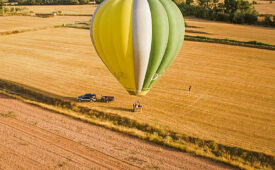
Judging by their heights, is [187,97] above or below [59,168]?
above

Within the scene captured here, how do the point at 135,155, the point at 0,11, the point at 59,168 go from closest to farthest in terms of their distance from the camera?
1. the point at 59,168
2. the point at 135,155
3. the point at 0,11

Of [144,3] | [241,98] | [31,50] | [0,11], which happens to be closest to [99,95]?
[144,3]

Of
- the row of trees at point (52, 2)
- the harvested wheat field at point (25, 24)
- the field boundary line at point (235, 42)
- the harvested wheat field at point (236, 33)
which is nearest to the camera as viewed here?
the field boundary line at point (235, 42)

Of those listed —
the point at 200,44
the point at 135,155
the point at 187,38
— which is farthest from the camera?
the point at 187,38

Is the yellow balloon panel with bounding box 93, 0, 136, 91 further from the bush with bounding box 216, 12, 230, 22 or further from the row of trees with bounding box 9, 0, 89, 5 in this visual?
the row of trees with bounding box 9, 0, 89, 5

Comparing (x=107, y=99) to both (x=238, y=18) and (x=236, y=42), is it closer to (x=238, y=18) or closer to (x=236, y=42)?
(x=236, y=42)

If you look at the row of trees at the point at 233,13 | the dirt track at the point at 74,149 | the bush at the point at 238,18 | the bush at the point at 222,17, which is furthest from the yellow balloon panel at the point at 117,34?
the bush at the point at 222,17

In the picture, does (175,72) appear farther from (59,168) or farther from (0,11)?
(0,11)

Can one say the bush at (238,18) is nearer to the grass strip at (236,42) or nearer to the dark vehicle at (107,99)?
the grass strip at (236,42)
